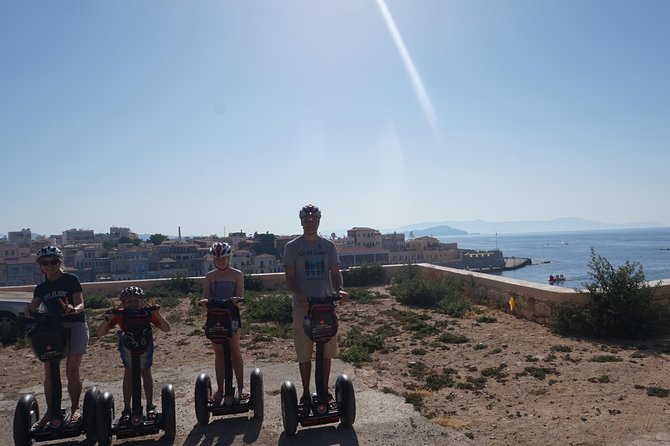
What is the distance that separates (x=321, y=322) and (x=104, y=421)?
1.94 metres

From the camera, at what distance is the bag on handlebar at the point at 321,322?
165 inches

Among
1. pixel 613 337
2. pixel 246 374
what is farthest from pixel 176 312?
pixel 613 337

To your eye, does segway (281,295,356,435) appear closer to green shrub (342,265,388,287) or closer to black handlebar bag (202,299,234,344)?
black handlebar bag (202,299,234,344)

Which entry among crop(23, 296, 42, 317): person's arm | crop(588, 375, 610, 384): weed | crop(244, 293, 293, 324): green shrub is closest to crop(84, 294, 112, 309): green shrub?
crop(244, 293, 293, 324): green shrub

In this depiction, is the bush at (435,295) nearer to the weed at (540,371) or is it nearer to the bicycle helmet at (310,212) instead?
the weed at (540,371)

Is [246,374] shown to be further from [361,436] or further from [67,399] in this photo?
[361,436]

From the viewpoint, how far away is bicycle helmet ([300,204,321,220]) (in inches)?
181

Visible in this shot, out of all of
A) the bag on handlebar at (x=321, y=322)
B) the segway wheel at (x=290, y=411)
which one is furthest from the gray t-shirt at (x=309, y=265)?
the segway wheel at (x=290, y=411)

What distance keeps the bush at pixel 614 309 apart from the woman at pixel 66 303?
7089 mm

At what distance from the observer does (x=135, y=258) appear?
78750mm

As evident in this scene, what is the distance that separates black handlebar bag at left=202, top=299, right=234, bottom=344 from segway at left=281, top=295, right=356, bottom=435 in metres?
0.72

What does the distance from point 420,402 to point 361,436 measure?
1006 millimetres

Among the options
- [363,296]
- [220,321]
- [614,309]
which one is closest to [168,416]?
[220,321]

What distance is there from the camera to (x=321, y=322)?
13.8ft
